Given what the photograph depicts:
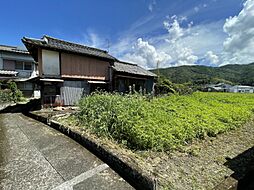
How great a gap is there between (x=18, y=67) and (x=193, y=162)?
22521 mm

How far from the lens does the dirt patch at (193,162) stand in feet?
11.6

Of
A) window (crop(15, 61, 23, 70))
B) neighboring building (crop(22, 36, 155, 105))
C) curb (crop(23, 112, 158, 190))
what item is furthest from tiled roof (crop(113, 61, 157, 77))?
window (crop(15, 61, 23, 70))

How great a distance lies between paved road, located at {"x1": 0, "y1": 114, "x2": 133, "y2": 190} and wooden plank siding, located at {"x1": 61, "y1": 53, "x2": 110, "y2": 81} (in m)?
7.62

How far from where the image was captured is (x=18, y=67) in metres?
20.7

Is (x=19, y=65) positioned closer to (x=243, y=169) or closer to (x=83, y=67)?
(x=83, y=67)

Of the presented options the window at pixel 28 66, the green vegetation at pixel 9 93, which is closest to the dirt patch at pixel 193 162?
the green vegetation at pixel 9 93

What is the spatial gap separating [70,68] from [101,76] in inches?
111

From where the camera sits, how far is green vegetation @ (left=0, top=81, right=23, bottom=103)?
1434 centimetres

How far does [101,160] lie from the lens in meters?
4.23

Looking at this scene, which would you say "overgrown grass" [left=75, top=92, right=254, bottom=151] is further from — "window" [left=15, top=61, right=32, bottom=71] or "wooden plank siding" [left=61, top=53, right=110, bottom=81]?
"window" [left=15, top=61, right=32, bottom=71]

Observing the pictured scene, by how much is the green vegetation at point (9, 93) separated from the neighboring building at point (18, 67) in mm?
3391

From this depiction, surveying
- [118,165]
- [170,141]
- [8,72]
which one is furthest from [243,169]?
[8,72]

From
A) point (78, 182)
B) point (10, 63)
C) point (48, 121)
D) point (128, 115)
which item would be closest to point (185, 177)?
point (78, 182)

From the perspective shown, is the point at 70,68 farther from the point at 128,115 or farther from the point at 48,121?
the point at 128,115
